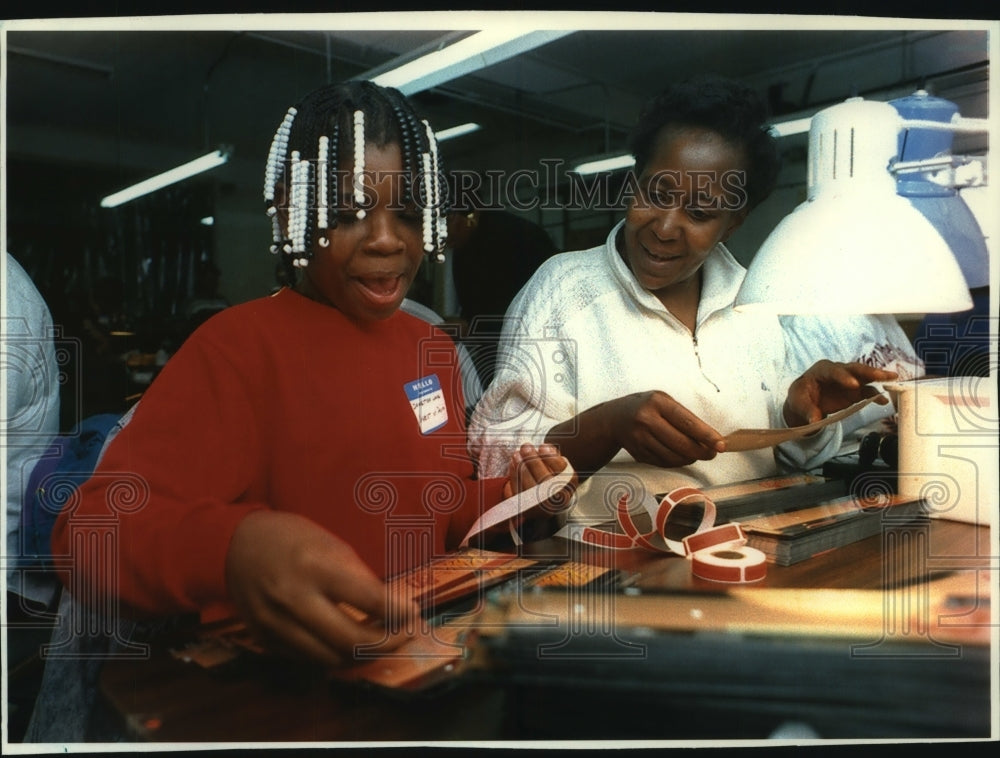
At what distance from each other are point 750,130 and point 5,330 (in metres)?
1.99

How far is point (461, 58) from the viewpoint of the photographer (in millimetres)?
2168

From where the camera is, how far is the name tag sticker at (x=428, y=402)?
208cm

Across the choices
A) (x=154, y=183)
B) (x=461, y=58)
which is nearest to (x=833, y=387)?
(x=461, y=58)

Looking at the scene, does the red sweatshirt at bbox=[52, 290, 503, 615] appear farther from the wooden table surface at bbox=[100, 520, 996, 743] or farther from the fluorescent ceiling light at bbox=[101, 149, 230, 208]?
the fluorescent ceiling light at bbox=[101, 149, 230, 208]

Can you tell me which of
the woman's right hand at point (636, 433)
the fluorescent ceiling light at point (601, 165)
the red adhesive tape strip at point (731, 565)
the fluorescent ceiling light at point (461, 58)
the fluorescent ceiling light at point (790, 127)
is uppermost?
the fluorescent ceiling light at point (461, 58)

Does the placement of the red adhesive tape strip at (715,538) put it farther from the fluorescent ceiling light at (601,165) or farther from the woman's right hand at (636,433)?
the fluorescent ceiling light at (601,165)

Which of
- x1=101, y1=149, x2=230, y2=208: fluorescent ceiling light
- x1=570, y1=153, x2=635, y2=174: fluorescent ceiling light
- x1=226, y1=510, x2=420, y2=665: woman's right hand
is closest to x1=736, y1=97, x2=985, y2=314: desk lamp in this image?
x1=570, y1=153, x2=635, y2=174: fluorescent ceiling light

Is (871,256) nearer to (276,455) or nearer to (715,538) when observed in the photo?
(715,538)

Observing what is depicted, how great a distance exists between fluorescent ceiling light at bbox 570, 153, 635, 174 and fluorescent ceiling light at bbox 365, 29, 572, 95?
342 millimetres

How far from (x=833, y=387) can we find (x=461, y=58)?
1.32 m

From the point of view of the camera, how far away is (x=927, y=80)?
2250 millimetres

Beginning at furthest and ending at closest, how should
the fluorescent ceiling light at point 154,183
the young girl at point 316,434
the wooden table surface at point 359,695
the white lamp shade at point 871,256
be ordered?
the fluorescent ceiling light at point 154,183 < the young girl at point 316,434 < the white lamp shade at point 871,256 < the wooden table surface at point 359,695

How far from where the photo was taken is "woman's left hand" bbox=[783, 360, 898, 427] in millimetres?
2252

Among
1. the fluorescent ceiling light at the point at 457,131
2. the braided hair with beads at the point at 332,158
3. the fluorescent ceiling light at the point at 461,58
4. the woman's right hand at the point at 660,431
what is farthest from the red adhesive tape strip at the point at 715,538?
the fluorescent ceiling light at the point at 461,58
